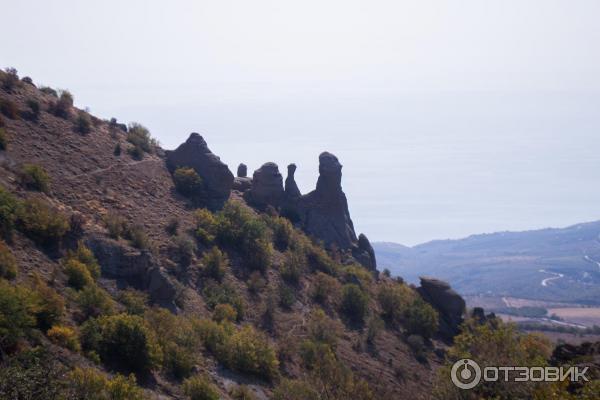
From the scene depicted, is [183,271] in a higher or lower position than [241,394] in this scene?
higher

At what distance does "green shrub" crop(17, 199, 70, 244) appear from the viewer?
31219 millimetres

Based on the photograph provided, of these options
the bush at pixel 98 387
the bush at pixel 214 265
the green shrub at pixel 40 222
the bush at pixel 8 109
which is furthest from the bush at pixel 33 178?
the bush at pixel 98 387

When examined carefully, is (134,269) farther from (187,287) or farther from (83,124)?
(83,124)

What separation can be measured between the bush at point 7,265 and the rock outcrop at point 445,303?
27718 mm

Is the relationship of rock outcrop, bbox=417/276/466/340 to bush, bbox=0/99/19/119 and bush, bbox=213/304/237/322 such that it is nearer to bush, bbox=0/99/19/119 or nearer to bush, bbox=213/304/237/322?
bush, bbox=213/304/237/322

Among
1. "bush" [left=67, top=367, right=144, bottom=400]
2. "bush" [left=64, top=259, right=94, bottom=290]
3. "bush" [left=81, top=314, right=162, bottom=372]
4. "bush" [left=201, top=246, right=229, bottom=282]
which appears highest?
"bush" [left=201, top=246, right=229, bottom=282]

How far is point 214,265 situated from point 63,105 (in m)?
16.6

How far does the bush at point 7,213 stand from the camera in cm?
2983

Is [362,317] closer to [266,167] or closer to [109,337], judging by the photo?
[266,167]

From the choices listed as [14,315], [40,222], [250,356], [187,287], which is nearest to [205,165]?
[187,287]

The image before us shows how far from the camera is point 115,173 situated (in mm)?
42375

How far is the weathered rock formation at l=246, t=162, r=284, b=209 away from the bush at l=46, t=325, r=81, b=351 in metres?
26.3

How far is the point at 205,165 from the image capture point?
47562 millimetres

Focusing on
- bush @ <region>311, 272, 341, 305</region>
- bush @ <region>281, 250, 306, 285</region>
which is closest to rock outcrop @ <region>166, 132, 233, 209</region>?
bush @ <region>281, 250, 306, 285</region>
